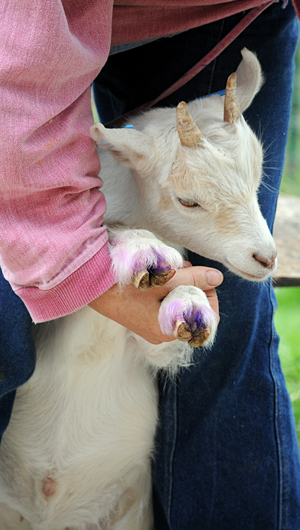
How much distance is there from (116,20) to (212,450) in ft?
4.69

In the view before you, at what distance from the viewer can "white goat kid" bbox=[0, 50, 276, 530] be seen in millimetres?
1331

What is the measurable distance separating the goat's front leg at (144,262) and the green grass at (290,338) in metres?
1.57

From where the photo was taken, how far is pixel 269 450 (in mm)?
1886

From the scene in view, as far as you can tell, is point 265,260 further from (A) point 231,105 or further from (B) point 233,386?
(B) point 233,386

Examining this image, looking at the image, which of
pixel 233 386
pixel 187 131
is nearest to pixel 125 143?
pixel 187 131

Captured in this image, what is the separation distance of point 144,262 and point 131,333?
1.89ft

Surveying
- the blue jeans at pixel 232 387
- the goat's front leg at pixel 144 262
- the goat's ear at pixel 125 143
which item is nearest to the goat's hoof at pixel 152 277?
the goat's front leg at pixel 144 262

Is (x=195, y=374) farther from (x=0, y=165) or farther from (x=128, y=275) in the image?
(x=0, y=165)

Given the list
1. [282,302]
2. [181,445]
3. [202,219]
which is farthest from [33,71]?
[282,302]

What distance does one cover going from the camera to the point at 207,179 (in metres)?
1.32

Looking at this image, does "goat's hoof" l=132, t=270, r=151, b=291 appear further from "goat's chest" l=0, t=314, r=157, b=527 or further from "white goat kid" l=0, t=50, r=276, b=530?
"goat's chest" l=0, t=314, r=157, b=527

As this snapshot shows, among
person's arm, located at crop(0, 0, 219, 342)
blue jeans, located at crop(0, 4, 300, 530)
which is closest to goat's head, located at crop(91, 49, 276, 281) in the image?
person's arm, located at crop(0, 0, 219, 342)

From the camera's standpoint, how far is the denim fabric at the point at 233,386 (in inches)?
69.4

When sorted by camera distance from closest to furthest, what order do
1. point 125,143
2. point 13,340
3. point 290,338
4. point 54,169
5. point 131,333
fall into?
1. point 54,169
2. point 125,143
3. point 13,340
4. point 131,333
5. point 290,338
